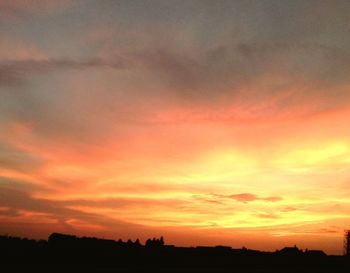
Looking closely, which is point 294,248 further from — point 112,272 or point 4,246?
point 4,246

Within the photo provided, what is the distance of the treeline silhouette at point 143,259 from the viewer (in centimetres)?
4419

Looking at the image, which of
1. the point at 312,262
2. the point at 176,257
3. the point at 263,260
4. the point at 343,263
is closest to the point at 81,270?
the point at 176,257

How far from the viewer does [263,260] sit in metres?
56.9

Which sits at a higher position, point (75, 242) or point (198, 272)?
point (75, 242)

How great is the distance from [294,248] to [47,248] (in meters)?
40.4

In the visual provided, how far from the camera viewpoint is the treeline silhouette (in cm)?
4419

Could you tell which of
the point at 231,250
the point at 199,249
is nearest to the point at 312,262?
the point at 231,250

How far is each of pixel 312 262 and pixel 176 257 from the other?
62.9ft

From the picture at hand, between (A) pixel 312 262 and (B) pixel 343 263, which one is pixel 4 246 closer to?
(A) pixel 312 262

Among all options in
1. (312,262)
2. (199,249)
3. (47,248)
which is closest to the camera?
(47,248)

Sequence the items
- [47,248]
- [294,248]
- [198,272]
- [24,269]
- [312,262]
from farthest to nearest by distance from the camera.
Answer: [294,248], [312,262], [47,248], [198,272], [24,269]

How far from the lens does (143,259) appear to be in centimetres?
4978

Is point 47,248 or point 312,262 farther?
point 312,262

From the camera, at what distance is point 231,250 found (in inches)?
2440
